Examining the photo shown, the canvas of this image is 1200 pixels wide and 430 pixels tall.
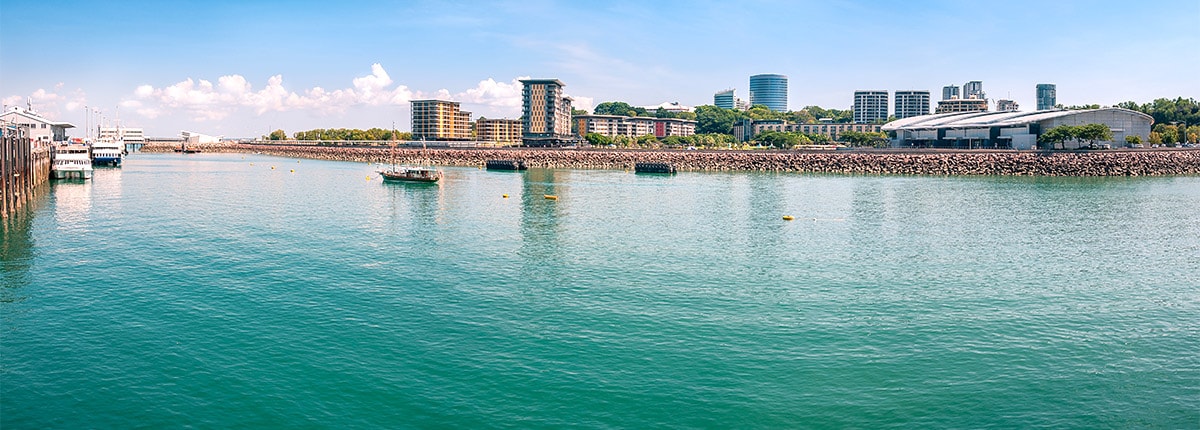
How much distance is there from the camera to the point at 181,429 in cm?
1934

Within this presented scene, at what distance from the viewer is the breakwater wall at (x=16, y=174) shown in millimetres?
59750

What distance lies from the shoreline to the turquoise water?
78.6m

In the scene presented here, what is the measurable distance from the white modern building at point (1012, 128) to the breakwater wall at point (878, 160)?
16.9m

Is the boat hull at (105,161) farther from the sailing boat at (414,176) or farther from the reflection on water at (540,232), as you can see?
the reflection on water at (540,232)

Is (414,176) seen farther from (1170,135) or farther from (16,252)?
(1170,135)

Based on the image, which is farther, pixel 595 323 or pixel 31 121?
pixel 31 121

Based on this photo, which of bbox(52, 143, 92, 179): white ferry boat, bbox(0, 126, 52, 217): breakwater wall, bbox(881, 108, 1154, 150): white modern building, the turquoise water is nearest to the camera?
the turquoise water

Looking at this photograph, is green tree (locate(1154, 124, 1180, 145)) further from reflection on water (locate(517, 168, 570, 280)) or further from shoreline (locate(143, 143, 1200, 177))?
reflection on water (locate(517, 168, 570, 280))

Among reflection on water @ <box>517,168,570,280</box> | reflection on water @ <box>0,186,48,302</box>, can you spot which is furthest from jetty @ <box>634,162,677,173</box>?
reflection on water @ <box>0,186,48,302</box>

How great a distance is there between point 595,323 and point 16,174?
204 ft

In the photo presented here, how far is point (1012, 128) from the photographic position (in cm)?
15800

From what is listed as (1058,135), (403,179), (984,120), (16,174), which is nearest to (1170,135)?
(984,120)

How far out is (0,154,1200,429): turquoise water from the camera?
21.0 m

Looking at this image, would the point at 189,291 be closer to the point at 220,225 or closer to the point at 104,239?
the point at 104,239
